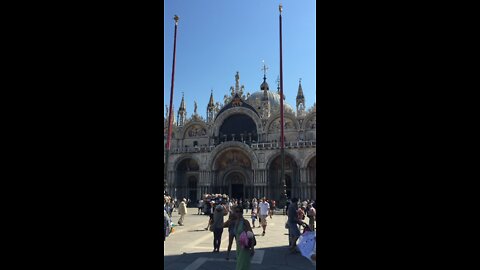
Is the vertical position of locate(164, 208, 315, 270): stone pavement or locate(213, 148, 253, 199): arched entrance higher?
locate(213, 148, 253, 199): arched entrance

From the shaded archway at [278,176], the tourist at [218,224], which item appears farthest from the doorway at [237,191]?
the tourist at [218,224]

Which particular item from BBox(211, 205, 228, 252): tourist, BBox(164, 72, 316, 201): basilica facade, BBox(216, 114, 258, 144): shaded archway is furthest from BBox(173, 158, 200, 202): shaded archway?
BBox(211, 205, 228, 252): tourist

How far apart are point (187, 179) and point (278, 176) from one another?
10.2m

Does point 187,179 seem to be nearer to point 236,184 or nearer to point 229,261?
point 236,184

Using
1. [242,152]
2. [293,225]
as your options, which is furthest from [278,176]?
[293,225]

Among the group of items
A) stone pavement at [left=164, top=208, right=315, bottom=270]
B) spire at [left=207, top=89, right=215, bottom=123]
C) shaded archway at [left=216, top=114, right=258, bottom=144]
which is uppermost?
spire at [left=207, top=89, right=215, bottom=123]

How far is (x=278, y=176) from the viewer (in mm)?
31391

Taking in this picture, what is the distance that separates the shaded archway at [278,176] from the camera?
A: 100 feet

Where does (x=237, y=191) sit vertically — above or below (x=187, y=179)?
below

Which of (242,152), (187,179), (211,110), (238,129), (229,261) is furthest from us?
(211,110)

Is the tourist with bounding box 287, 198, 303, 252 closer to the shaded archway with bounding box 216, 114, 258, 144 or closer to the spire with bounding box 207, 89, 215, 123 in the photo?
the shaded archway with bounding box 216, 114, 258, 144

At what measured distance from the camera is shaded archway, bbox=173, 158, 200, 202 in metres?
35.2
